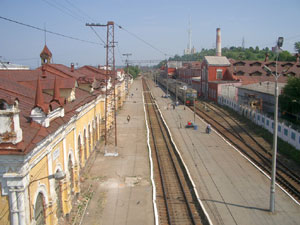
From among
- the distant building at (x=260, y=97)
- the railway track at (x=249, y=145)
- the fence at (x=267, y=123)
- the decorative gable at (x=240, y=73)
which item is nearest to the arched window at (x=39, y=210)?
the railway track at (x=249, y=145)

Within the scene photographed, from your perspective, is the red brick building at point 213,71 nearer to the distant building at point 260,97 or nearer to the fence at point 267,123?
the fence at point 267,123

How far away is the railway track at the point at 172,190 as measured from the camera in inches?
496

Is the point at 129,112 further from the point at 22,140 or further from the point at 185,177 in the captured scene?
the point at 22,140

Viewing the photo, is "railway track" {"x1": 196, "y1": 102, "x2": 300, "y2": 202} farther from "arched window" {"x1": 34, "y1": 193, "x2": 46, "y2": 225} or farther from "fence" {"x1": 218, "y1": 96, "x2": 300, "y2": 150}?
"arched window" {"x1": 34, "y1": 193, "x2": 46, "y2": 225}

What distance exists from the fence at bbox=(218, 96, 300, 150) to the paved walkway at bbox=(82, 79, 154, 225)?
1075 centimetres

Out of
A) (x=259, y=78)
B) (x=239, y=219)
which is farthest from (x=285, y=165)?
(x=259, y=78)

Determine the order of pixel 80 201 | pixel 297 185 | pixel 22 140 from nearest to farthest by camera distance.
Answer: pixel 22 140
pixel 80 201
pixel 297 185

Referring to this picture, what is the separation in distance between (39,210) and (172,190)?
306 inches

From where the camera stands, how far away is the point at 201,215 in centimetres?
1261

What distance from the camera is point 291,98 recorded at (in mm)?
25266

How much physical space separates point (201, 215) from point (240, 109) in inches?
1013

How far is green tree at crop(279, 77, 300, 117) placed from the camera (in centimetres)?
2496

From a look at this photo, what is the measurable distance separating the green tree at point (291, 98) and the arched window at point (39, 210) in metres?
21.3

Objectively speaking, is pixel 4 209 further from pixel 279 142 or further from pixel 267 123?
pixel 267 123
